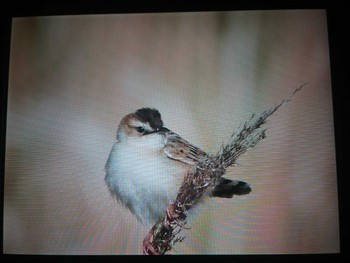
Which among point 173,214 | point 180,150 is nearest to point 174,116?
point 180,150

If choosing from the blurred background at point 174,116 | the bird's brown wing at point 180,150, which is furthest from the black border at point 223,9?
the bird's brown wing at point 180,150

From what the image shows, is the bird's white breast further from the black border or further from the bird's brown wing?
the black border

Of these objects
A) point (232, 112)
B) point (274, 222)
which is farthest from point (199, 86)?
point (274, 222)

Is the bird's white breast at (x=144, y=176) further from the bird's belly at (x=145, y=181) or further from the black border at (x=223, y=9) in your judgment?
the black border at (x=223, y=9)

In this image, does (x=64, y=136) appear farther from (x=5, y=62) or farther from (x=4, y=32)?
(x=4, y=32)

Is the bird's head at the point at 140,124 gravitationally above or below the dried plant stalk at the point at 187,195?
above

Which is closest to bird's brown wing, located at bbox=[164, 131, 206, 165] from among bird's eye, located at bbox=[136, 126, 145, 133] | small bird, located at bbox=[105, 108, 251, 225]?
small bird, located at bbox=[105, 108, 251, 225]

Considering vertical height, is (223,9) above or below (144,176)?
above

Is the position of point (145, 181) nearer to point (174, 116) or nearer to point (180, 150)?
point (180, 150)
